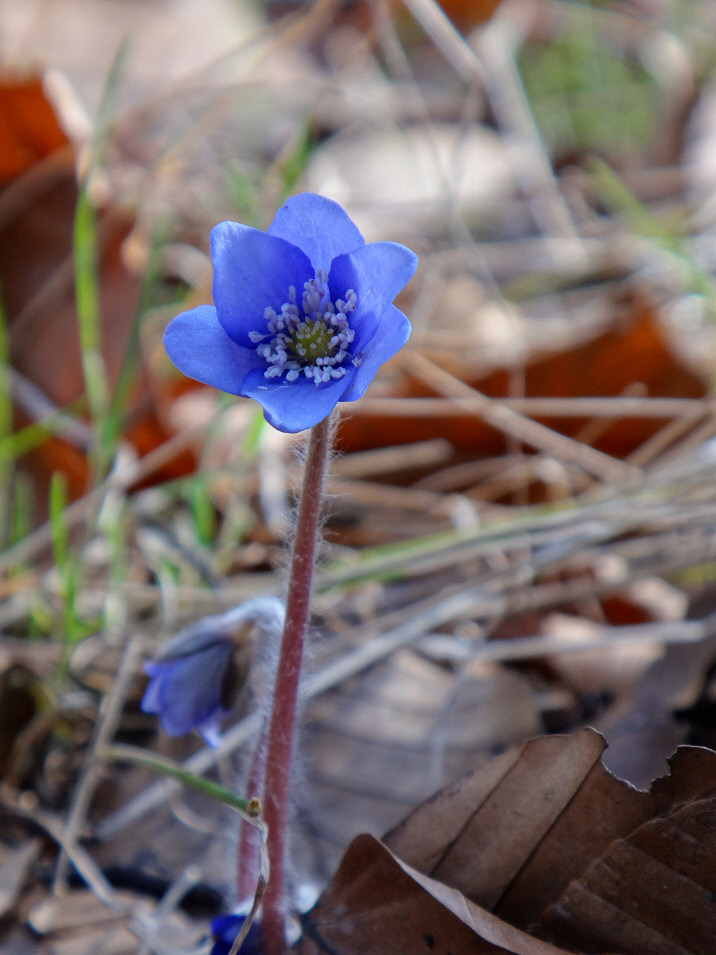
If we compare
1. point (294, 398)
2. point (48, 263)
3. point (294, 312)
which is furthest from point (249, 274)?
point (48, 263)

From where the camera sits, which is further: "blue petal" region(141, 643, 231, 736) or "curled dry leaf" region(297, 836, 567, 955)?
"blue petal" region(141, 643, 231, 736)

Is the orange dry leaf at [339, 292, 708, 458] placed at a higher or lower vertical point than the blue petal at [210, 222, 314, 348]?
lower

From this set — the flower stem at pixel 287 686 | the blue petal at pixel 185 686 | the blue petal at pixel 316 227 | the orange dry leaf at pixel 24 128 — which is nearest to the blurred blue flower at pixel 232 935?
the flower stem at pixel 287 686

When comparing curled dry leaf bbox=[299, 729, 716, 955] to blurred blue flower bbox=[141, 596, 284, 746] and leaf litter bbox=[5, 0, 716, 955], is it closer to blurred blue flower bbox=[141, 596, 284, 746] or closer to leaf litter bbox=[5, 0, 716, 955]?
leaf litter bbox=[5, 0, 716, 955]

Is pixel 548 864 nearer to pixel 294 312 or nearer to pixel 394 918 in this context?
pixel 394 918

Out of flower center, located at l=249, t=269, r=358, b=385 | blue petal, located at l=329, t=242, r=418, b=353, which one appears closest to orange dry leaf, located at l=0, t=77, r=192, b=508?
flower center, located at l=249, t=269, r=358, b=385

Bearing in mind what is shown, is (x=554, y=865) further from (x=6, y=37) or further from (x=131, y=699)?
(x=6, y=37)
